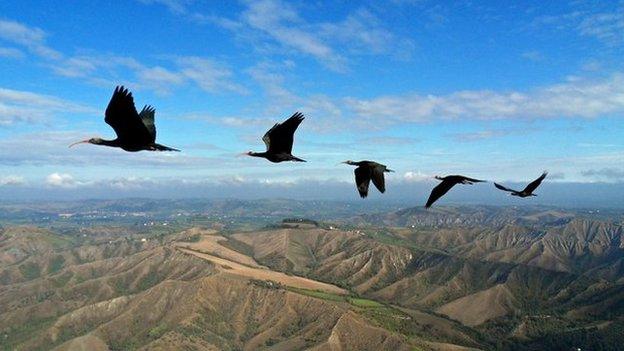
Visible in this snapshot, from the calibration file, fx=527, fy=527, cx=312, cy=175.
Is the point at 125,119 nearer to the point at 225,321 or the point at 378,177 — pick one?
the point at 378,177

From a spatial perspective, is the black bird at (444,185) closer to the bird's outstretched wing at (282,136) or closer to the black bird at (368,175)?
the black bird at (368,175)

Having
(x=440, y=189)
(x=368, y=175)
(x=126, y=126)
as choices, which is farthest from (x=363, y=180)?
(x=126, y=126)

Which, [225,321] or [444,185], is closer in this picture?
[444,185]

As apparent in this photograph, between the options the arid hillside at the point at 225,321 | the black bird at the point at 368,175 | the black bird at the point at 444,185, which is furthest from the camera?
the arid hillside at the point at 225,321

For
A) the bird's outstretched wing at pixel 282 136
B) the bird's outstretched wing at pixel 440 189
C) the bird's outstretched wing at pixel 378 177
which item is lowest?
the bird's outstretched wing at pixel 440 189

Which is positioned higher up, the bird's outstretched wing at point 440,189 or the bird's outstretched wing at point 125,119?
the bird's outstretched wing at point 125,119

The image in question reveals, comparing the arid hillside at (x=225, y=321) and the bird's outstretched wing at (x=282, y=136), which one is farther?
the arid hillside at (x=225, y=321)

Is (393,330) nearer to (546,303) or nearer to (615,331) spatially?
(615,331)

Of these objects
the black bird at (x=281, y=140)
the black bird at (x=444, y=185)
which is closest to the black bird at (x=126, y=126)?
the black bird at (x=281, y=140)

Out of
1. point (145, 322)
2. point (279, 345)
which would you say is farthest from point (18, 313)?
point (279, 345)
